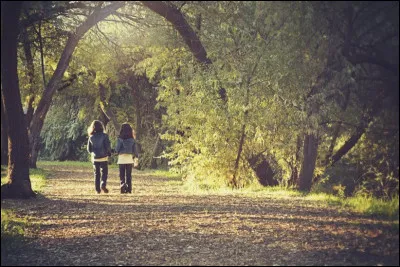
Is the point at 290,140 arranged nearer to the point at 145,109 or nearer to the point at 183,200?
the point at 183,200

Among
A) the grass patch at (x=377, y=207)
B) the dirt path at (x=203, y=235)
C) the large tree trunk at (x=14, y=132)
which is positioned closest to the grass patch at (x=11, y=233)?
→ the dirt path at (x=203, y=235)

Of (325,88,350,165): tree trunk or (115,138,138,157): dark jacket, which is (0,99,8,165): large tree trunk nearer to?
(115,138,138,157): dark jacket

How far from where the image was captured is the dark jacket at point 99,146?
44.2ft

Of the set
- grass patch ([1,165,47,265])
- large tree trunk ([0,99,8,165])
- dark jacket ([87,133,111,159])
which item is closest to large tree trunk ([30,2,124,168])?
dark jacket ([87,133,111,159])

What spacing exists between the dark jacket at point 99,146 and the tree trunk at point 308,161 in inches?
208

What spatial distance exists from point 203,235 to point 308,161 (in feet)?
22.4

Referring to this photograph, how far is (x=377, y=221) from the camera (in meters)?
6.70

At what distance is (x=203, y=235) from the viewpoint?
25.1ft

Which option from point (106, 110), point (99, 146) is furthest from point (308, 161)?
point (106, 110)

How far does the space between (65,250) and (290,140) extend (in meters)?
8.63

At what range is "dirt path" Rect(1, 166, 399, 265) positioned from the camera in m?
6.20

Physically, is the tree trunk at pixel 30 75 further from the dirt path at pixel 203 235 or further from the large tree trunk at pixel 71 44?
the dirt path at pixel 203 235

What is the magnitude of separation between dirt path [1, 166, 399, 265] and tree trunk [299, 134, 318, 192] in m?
2.88

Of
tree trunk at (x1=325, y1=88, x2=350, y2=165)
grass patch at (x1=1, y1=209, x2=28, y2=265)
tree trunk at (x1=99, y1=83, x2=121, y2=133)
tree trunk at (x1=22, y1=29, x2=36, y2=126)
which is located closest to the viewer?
grass patch at (x1=1, y1=209, x2=28, y2=265)
